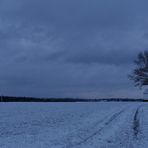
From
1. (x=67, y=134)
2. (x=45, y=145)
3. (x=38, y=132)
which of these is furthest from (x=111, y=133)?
(x=45, y=145)

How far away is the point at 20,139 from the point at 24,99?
68557 mm

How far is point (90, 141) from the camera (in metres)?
12.3

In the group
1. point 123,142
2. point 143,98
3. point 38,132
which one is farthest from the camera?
point 143,98

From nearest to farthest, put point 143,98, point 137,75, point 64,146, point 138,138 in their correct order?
1. point 64,146
2. point 138,138
3. point 137,75
4. point 143,98

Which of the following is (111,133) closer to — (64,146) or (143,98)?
(64,146)

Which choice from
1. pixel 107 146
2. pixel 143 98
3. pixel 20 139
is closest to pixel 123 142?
pixel 107 146

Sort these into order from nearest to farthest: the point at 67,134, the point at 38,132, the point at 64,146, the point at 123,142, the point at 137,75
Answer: the point at 64,146 < the point at 123,142 < the point at 67,134 < the point at 38,132 < the point at 137,75

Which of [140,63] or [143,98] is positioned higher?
[140,63]

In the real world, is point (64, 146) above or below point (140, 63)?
below

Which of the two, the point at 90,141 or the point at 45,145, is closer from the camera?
the point at 45,145

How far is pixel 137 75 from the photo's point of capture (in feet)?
259

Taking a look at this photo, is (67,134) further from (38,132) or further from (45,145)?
(45,145)

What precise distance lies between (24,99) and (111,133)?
220 ft

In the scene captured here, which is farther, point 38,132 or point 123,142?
point 38,132
